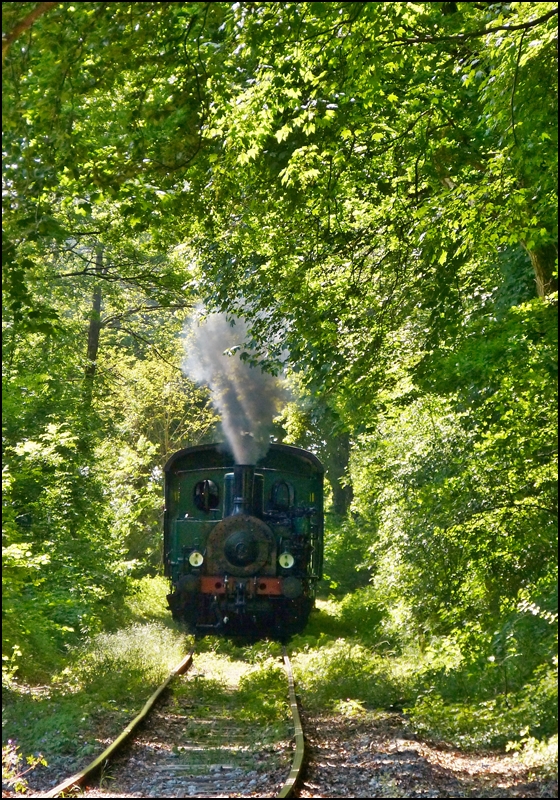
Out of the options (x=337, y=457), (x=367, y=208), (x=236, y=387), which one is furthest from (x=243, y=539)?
(x=337, y=457)

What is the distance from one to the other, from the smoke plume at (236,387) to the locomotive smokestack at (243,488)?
0.48 ft

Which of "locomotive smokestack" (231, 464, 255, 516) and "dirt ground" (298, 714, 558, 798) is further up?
"locomotive smokestack" (231, 464, 255, 516)

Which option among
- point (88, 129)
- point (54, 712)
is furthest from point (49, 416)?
point (54, 712)

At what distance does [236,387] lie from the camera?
2158 cm

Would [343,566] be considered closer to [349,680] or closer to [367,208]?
[349,680]

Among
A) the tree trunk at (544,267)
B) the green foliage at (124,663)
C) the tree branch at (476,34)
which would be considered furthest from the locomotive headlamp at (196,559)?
the tree branch at (476,34)

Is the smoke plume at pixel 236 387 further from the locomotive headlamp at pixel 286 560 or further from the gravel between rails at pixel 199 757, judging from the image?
the gravel between rails at pixel 199 757

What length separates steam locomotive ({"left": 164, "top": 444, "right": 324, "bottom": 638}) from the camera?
16.0 meters

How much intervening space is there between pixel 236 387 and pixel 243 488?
224 inches

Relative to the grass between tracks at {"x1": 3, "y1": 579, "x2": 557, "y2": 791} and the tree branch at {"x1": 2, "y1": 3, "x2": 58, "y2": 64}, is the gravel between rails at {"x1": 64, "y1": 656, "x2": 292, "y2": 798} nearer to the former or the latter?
the grass between tracks at {"x1": 3, "y1": 579, "x2": 557, "y2": 791}

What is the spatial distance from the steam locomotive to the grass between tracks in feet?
2.88

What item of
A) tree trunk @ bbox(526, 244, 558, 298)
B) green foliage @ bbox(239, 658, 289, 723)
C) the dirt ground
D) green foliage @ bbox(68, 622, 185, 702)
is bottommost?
green foliage @ bbox(239, 658, 289, 723)

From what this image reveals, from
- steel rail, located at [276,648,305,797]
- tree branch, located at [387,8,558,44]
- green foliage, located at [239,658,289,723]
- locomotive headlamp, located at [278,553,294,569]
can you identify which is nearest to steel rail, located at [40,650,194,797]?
green foliage, located at [239,658,289,723]

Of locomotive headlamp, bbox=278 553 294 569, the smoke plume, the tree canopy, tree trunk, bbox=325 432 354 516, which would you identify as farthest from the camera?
tree trunk, bbox=325 432 354 516
